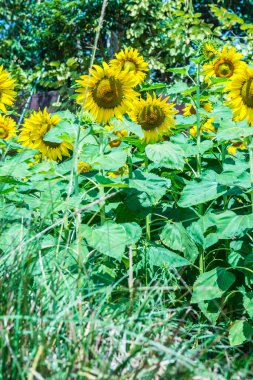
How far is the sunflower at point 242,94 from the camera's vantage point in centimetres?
257

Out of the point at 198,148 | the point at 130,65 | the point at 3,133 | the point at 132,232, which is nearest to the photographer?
the point at 132,232

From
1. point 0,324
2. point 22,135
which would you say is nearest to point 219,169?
point 22,135

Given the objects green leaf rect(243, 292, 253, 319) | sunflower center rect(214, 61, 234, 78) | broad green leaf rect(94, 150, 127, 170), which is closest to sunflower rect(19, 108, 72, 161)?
broad green leaf rect(94, 150, 127, 170)

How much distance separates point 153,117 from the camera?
278 centimetres

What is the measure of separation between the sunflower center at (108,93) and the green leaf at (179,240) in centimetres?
57

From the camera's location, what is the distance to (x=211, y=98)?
319cm

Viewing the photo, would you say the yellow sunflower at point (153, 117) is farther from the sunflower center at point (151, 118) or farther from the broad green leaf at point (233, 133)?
the broad green leaf at point (233, 133)

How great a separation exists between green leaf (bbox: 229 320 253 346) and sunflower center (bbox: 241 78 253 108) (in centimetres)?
91

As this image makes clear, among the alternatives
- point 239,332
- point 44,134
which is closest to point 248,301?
point 239,332

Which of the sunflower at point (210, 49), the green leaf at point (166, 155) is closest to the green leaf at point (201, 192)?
the green leaf at point (166, 155)

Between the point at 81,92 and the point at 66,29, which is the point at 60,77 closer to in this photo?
the point at 66,29

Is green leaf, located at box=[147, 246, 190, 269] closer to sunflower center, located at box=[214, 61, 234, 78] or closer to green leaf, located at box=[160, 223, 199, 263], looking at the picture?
green leaf, located at box=[160, 223, 199, 263]

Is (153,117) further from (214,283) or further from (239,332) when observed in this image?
(239,332)

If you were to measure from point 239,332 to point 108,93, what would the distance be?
3.69 ft
